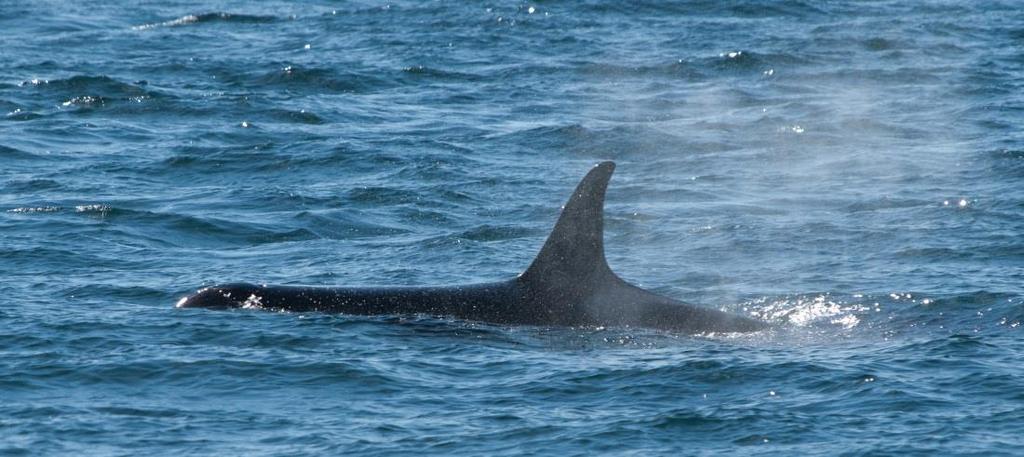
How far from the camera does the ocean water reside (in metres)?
12.4

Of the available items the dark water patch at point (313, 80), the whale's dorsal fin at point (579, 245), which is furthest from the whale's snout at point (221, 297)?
the dark water patch at point (313, 80)

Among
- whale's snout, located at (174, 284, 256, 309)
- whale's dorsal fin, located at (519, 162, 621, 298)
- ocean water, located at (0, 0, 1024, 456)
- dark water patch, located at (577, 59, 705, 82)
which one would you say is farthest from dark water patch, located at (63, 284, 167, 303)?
dark water patch, located at (577, 59, 705, 82)

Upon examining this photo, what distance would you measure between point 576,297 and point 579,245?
1.54 ft

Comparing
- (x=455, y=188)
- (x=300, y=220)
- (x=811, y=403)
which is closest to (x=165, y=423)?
(x=811, y=403)

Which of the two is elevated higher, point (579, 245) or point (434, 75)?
point (579, 245)

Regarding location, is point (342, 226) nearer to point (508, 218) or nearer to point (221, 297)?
point (508, 218)

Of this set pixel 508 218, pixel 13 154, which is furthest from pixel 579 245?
pixel 13 154

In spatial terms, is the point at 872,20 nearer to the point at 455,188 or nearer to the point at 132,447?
the point at 455,188

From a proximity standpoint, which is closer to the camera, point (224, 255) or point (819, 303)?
→ point (819, 303)

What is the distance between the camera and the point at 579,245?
14.7 metres

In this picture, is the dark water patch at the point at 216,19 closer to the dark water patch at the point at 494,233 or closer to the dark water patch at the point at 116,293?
the dark water patch at the point at 494,233

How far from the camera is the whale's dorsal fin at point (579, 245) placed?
47.5 ft

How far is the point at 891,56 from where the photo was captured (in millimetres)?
34000

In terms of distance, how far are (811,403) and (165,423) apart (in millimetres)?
4593
